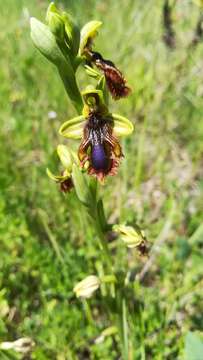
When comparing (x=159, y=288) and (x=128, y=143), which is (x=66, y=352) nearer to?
(x=159, y=288)

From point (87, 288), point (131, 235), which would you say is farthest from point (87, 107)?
point (87, 288)

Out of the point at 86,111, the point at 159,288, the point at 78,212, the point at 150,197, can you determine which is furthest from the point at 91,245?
the point at 86,111

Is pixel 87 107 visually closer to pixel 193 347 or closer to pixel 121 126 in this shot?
pixel 121 126

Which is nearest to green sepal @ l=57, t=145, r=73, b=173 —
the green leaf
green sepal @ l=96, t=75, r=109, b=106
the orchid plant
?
Result: the orchid plant

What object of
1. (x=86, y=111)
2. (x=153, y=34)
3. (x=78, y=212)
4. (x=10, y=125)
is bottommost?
(x=78, y=212)

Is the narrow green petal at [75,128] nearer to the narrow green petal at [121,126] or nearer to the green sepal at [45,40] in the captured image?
the narrow green petal at [121,126]

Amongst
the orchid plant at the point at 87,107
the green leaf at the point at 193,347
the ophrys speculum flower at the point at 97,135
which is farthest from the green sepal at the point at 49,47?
the green leaf at the point at 193,347
